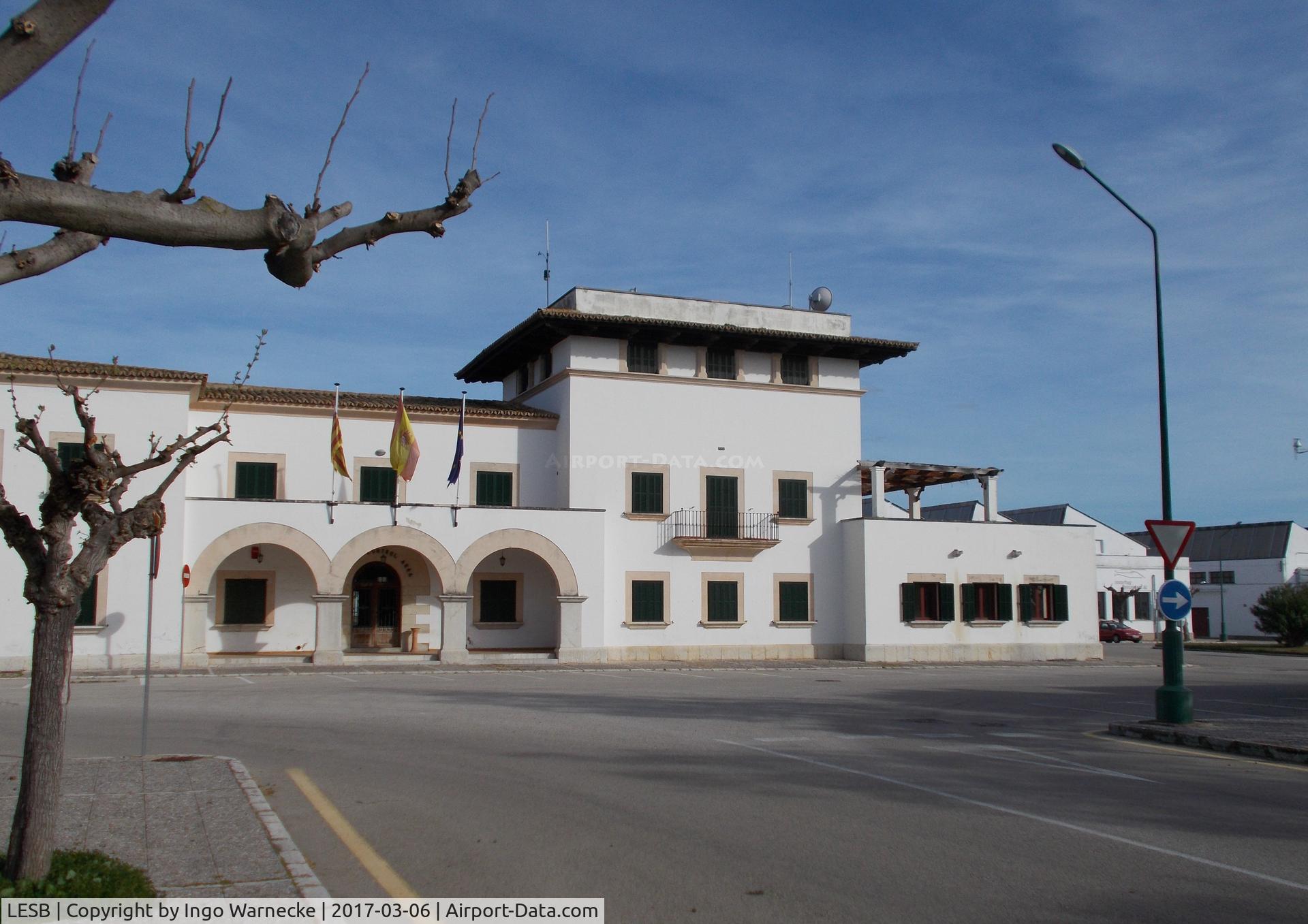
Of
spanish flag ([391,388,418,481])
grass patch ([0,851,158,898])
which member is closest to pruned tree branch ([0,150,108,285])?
grass patch ([0,851,158,898])

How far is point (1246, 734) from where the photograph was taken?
14883mm

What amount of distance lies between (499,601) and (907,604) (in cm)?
1232

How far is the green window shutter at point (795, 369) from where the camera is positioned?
34.8m

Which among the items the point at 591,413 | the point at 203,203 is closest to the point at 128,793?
the point at 203,203

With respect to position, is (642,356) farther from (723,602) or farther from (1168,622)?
(1168,622)

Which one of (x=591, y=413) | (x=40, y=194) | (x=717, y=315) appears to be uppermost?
(x=717, y=315)

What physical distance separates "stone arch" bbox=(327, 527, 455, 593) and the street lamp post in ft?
60.0

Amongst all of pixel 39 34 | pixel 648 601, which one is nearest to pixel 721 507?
pixel 648 601

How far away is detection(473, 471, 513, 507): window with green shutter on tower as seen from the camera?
105ft

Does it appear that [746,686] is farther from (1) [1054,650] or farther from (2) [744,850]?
(1) [1054,650]

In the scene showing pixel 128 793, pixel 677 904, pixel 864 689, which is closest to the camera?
pixel 677 904

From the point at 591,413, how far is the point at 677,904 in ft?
85.4

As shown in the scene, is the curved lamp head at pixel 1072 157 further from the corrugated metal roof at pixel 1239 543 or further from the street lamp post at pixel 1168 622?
the corrugated metal roof at pixel 1239 543

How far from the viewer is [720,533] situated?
3303cm
